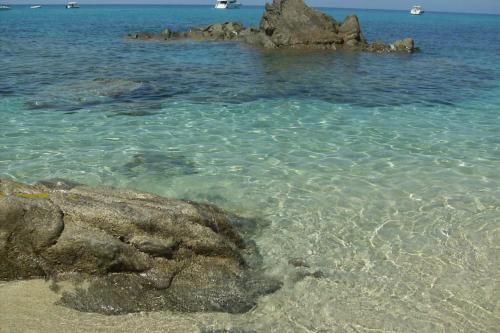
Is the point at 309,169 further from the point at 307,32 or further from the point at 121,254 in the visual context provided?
the point at 307,32

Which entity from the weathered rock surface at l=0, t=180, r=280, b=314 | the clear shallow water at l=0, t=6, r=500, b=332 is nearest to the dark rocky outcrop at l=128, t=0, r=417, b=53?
the clear shallow water at l=0, t=6, r=500, b=332

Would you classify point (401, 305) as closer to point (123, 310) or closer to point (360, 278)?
point (360, 278)

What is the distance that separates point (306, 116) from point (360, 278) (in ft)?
37.5

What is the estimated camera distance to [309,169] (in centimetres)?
1291

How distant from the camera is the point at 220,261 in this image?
7520mm

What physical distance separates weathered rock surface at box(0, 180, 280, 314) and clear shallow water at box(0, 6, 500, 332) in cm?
31

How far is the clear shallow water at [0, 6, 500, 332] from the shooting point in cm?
697

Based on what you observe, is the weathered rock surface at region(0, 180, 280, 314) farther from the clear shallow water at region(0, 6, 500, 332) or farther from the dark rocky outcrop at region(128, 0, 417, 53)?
the dark rocky outcrop at region(128, 0, 417, 53)

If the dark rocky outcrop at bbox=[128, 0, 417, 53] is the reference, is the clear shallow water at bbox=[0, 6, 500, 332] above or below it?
below

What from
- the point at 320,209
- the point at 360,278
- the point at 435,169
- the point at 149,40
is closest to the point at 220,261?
the point at 360,278

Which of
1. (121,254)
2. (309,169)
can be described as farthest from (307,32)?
(121,254)

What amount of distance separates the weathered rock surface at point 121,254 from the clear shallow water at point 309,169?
0.31m

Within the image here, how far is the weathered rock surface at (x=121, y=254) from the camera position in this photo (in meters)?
6.53

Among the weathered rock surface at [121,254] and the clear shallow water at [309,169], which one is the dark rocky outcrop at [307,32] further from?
the weathered rock surface at [121,254]
